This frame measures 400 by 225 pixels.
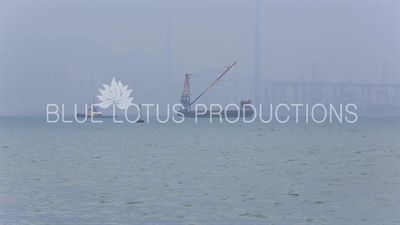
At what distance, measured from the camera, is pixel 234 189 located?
23.7m

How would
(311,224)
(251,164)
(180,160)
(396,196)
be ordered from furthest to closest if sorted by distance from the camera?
(180,160) < (251,164) < (396,196) < (311,224)

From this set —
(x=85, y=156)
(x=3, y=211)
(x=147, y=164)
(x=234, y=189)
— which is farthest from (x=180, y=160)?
(x=3, y=211)

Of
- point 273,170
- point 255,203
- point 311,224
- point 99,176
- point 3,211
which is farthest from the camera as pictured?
point 273,170

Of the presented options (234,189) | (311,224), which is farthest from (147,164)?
(311,224)

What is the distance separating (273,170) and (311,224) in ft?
44.9

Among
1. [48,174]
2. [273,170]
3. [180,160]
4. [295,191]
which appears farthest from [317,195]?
[180,160]

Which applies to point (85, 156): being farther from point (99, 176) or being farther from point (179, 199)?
point (179, 199)

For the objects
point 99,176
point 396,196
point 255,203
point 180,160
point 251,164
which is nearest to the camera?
point 255,203

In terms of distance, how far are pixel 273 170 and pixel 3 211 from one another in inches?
559

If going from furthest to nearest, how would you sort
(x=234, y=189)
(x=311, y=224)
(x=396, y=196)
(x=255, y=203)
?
1. (x=234, y=189)
2. (x=396, y=196)
3. (x=255, y=203)
4. (x=311, y=224)

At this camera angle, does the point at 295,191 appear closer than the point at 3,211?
No

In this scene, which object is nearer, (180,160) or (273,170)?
(273,170)

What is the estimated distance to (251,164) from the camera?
113 feet

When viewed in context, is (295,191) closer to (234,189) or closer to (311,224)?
(234,189)
